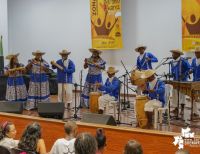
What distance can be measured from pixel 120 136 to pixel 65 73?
5.21m

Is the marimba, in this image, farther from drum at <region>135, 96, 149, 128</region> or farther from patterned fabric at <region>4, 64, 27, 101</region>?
patterned fabric at <region>4, 64, 27, 101</region>

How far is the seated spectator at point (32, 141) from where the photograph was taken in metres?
4.88

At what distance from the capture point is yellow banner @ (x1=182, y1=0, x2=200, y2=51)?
1134 centimetres

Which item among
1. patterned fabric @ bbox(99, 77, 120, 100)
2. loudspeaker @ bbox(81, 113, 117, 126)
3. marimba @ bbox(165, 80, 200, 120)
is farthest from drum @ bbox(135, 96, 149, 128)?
loudspeaker @ bbox(81, 113, 117, 126)

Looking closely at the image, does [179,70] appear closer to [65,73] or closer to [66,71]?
[66,71]

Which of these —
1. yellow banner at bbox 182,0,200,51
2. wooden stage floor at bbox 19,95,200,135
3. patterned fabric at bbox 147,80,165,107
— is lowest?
wooden stage floor at bbox 19,95,200,135

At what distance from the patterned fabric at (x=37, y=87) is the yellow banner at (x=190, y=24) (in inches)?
157

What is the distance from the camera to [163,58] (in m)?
12.8

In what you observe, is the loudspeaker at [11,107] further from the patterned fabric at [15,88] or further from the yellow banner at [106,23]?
the yellow banner at [106,23]

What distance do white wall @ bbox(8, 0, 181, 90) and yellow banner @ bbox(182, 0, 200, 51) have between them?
729 mm

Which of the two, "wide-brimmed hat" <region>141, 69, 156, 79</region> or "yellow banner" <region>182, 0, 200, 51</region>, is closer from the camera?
"wide-brimmed hat" <region>141, 69, 156, 79</region>

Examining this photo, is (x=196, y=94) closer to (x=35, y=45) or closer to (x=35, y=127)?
(x=35, y=127)

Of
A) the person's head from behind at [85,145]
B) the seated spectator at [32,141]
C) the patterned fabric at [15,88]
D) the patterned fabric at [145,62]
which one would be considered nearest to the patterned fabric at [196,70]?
the patterned fabric at [145,62]

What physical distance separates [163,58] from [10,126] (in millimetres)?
8288
